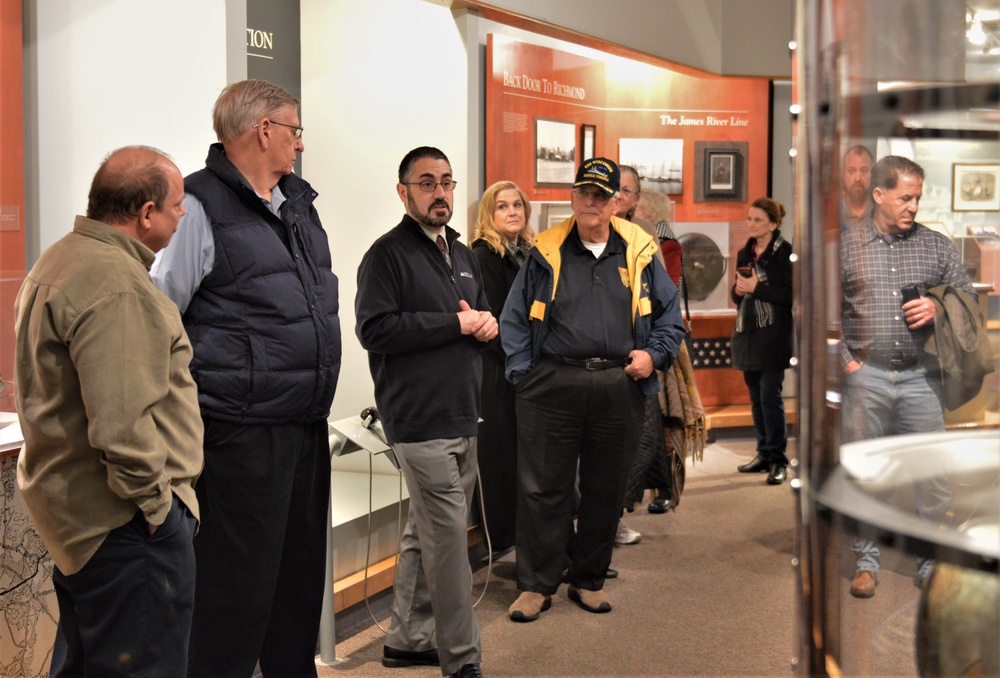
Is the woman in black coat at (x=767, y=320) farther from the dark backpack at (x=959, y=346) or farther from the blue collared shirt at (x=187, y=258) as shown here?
the dark backpack at (x=959, y=346)

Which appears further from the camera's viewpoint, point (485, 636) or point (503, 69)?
point (503, 69)

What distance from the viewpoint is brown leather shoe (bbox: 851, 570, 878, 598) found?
4.30ft

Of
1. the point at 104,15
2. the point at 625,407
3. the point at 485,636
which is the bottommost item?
the point at 485,636

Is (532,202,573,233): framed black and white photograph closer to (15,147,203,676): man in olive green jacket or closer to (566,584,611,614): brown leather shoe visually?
(566,584,611,614): brown leather shoe

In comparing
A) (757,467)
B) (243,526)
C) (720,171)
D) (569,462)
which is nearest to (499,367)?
(569,462)

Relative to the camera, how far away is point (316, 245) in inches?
111

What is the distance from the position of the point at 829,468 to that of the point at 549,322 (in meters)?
2.72

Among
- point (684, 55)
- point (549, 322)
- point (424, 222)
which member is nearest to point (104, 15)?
point (424, 222)

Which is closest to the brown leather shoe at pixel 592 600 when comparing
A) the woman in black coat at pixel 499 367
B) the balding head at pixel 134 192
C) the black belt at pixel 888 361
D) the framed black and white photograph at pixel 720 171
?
the woman in black coat at pixel 499 367

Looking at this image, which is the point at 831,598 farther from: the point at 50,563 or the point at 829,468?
the point at 50,563

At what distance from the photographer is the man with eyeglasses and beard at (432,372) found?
10.8ft

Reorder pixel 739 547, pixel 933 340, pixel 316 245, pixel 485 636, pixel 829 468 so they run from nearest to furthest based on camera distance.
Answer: pixel 933 340
pixel 829 468
pixel 316 245
pixel 485 636
pixel 739 547

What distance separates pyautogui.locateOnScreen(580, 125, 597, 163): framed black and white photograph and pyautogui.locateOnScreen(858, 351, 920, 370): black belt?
5703mm

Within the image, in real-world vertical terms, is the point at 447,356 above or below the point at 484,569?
above
